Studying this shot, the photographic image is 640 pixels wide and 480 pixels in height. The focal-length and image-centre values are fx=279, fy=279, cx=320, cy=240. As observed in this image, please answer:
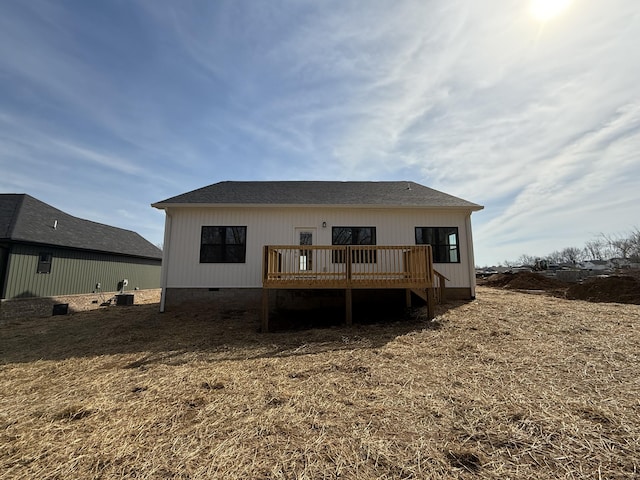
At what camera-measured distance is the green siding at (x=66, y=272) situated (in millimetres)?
11547

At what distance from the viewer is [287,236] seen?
997 centimetres

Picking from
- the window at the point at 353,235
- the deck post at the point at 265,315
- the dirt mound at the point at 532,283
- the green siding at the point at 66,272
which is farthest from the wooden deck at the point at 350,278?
the dirt mound at the point at 532,283

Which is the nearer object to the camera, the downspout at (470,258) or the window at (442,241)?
the downspout at (470,258)

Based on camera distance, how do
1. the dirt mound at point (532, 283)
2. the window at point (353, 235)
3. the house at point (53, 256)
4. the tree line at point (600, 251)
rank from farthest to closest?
the tree line at point (600, 251), the dirt mound at point (532, 283), the house at point (53, 256), the window at point (353, 235)

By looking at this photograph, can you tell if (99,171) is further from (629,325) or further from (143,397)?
(629,325)

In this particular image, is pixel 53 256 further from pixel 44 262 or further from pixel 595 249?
pixel 595 249

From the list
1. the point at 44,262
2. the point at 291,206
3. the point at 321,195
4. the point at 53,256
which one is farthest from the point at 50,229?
the point at 321,195

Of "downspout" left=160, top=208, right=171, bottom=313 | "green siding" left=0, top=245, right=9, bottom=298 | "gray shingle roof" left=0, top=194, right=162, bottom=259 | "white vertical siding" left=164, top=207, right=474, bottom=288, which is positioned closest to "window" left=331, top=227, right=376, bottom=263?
"white vertical siding" left=164, top=207, right=474, bottom=288

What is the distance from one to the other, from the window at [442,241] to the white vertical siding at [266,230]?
6.4 inches

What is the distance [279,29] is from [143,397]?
9.30m

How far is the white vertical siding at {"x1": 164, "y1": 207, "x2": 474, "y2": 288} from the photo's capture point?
31.7ft

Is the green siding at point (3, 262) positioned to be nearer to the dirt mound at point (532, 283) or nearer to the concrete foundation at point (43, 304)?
the concrete foundation at point (43, 304)

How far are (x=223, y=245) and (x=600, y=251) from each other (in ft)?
186

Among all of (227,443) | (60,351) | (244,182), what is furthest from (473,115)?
(60,351)
